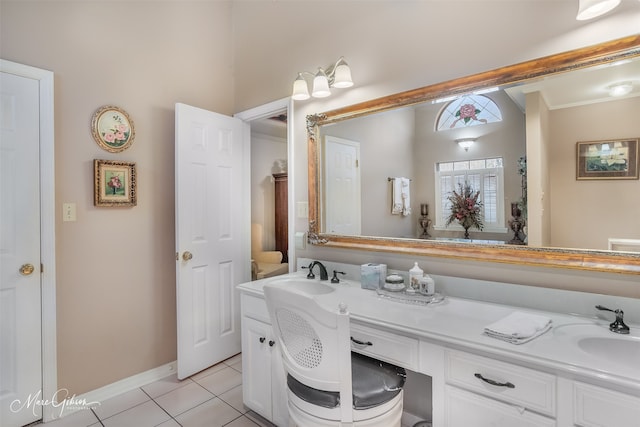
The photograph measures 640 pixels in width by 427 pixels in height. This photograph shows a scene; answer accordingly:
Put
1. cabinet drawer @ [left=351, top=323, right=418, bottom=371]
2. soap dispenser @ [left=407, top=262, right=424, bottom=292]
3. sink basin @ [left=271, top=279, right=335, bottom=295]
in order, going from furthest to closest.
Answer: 1. sink basin @ [left=271, top=279, right=335, bottom=295]
2. soap dispenser @ [left=407, top=262, right=424, bottom=292]
3. cabinet drawer @ [left=351, top=323, right=418, bottom=371]

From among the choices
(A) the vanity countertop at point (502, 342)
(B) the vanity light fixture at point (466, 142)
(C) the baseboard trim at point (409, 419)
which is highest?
(B) the vanity light fixture at point (466, 142)

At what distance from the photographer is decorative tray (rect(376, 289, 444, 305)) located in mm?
1572

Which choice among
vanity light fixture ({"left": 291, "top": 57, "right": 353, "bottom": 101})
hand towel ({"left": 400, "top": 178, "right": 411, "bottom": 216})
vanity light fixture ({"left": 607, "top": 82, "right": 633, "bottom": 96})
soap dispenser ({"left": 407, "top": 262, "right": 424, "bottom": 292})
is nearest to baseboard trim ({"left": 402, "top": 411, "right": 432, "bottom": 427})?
soap dispenser ({"left": 407, "top": 262, "right": 424, "bottom": 292})

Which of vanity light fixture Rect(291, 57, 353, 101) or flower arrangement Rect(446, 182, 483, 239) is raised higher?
vanity light fixture Rect(291, 57, 353, 101)

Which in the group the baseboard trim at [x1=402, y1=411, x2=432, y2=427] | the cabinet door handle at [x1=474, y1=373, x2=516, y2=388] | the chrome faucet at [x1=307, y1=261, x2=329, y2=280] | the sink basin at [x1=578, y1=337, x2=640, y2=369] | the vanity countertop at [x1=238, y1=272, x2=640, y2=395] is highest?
the chrome faucet at [x1=307, y1=261, x2=329, y2=280]

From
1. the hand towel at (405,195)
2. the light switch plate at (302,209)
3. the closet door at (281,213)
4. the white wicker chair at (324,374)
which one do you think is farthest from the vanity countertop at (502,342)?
the closet door at (281,213)

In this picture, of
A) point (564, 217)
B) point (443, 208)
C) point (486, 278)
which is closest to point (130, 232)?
point (443, 208)

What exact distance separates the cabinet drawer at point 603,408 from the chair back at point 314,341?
26.2 inches

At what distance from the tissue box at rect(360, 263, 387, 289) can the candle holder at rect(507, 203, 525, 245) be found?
2.14 ft

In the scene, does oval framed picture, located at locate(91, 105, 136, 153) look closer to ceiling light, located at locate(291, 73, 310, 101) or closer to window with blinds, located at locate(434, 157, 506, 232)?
ceiling light, located at locate(291, 73, 310, 101)

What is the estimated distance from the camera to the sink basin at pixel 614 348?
1124 mm

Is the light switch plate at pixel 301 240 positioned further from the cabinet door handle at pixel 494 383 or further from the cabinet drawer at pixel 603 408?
the cabinet drawer at pixel 603 408

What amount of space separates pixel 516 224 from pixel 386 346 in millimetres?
829

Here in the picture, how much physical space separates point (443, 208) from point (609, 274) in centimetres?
72
